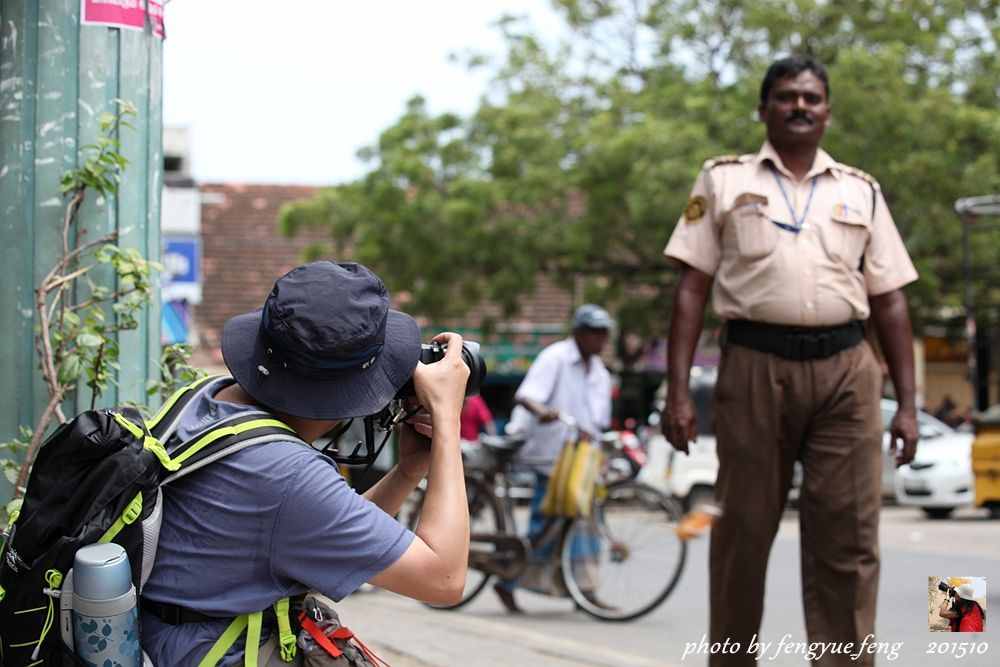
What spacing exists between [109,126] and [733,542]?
2.24 m

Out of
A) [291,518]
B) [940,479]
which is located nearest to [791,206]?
[291,518]

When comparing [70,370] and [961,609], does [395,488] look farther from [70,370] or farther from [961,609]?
[961,609]

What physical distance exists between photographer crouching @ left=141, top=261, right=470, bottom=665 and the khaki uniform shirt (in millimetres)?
2346

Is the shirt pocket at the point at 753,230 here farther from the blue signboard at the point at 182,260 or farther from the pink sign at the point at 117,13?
the blue signboard at the point at 182,260

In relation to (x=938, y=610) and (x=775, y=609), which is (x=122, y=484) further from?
(x=775, y=609)

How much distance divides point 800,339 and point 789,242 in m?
0.31

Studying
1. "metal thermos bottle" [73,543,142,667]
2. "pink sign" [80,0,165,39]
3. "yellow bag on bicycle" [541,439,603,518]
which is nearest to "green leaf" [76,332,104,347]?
A: "pink sign" [80,0,165,39]

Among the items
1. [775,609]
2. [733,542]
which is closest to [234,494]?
[733,542]

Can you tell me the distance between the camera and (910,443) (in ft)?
16.1

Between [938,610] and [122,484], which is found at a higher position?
[122,484]

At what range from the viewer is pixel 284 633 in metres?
2.58

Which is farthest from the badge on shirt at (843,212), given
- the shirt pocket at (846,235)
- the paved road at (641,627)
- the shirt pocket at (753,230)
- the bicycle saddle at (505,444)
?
the bicycle saddle at (505,444)

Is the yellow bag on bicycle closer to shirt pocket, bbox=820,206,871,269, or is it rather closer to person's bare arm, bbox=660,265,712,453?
person's bare arm, bbox=660,265,712,453

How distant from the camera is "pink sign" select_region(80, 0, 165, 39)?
4227 mm
